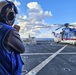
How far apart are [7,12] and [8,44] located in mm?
322

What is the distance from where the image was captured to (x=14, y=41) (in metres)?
2.21

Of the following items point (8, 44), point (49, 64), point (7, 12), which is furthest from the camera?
point (49, 64)

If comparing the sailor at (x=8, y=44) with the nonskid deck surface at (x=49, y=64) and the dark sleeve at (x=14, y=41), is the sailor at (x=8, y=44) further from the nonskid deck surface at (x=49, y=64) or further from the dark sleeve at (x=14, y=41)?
the nonskid deck surface at (x=49, y=64)

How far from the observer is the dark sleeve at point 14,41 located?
7.21 ft

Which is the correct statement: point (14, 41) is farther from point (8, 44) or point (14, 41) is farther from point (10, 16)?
point (10, 16)

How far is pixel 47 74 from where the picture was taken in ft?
28.2

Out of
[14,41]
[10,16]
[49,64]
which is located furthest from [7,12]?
[49,64]

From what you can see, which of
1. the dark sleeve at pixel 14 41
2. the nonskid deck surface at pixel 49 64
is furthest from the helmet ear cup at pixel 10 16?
the nonskid deck surface at pixel 49 64

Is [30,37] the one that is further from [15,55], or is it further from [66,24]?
[15,55]

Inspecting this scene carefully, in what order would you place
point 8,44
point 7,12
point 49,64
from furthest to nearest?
point 49,64 < point 7,12 < point 8,44

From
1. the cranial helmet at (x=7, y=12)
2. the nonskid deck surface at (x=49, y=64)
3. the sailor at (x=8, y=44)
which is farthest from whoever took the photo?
the nonskid deck surface at (x=49, y=64)

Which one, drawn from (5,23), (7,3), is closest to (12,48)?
(5,23)

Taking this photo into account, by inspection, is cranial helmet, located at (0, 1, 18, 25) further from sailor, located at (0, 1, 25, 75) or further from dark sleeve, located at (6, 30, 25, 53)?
dark sleeve, located at (6, 30, 25, 53)

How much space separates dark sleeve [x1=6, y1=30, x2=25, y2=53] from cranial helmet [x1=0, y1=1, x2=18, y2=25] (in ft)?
0.51
